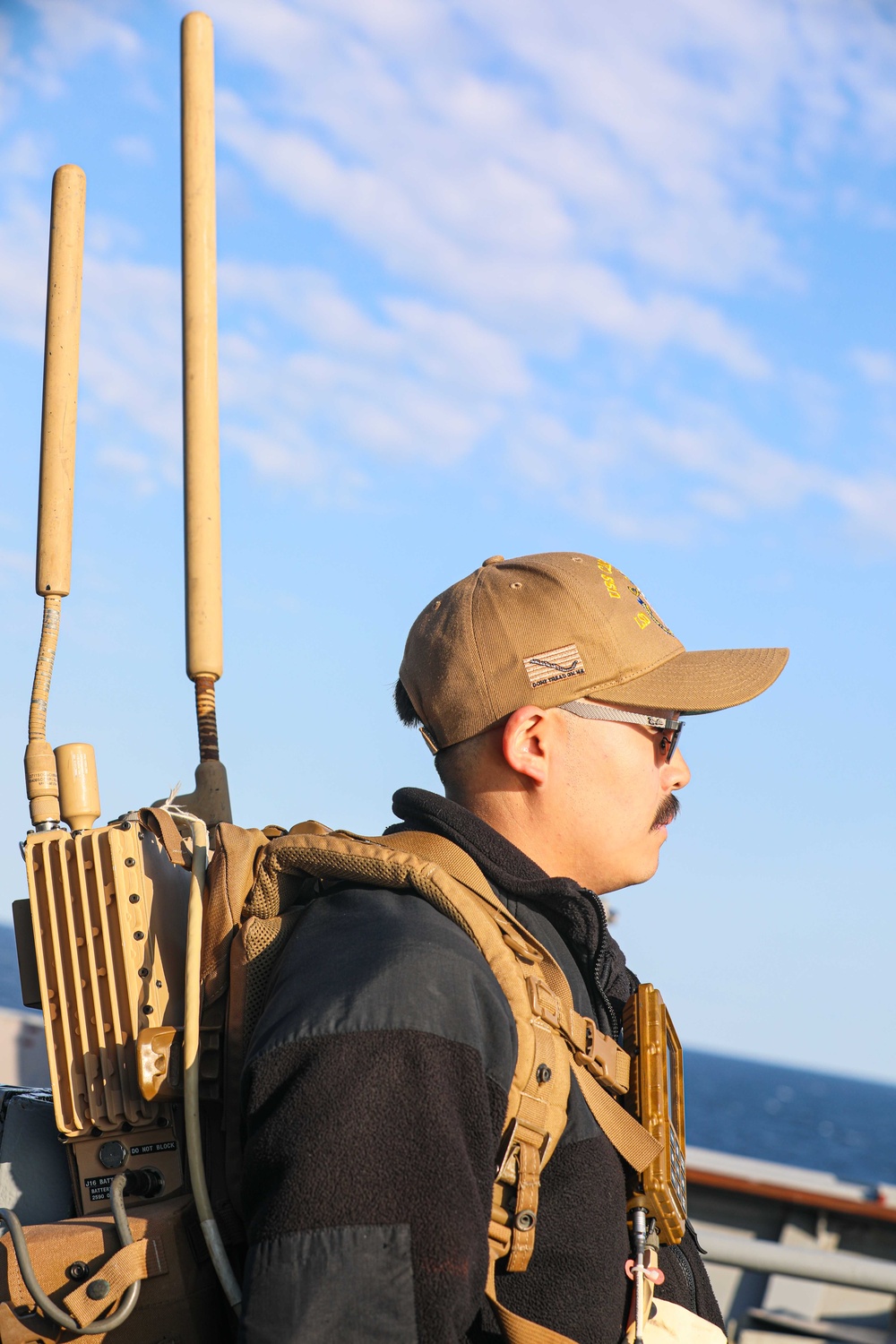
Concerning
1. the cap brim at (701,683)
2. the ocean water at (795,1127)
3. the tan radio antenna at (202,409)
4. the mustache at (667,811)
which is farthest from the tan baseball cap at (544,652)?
the ocean water at (795,1127)

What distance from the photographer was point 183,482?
10.5 ft

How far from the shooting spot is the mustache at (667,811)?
2732mm

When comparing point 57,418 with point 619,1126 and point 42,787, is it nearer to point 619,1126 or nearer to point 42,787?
point 42,787

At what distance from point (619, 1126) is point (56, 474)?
1917 millimetres

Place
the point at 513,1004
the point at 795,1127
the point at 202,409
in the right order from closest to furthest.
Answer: the point at 513,1004, the point at 202,409, the point at 795,1127

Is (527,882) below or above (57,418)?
below

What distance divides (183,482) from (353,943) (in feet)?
5.29

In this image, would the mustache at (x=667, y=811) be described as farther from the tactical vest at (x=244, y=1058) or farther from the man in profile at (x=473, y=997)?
the tactical vest at (x=244, y=1058)

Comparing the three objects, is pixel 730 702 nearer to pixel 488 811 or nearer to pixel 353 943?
pixel 488 811

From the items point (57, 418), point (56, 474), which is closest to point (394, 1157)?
point (56, 474)

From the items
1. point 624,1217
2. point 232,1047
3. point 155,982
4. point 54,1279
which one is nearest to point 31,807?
point 155,982

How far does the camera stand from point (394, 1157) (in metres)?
1.75

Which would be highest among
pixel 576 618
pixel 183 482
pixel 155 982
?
pixel 183 482

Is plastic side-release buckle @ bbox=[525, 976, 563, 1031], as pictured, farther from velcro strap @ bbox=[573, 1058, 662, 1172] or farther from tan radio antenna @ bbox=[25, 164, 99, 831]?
tan radio antenna @ bbox=[25, 164, 99, 831]
